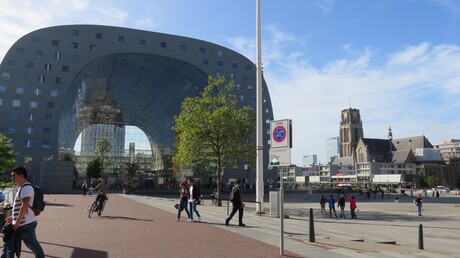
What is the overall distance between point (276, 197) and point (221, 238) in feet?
32.7

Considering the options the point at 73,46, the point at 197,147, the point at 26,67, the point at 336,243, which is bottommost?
the point at 336,243

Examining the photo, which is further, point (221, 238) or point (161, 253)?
point (221, 238)

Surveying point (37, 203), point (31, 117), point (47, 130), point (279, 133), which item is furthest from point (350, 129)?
point (37, 203)

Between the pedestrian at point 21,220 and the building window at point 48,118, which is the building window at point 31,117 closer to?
the building window at point 48,118

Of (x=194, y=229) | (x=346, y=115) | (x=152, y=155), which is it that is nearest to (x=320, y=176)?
(x=346, y=115)

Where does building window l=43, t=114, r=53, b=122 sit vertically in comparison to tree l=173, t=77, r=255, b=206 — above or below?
A: above

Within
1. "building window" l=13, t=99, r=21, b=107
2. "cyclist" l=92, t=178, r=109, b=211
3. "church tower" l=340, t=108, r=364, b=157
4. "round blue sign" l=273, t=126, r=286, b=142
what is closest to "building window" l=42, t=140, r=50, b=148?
"building window" l=13, t=99, r=21, b=107

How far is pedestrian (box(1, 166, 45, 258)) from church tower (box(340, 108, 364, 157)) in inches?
7295

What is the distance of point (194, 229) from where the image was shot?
1412cm

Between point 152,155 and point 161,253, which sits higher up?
point 152,155

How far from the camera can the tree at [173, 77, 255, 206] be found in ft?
102

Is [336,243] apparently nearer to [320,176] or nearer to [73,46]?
[73,46]

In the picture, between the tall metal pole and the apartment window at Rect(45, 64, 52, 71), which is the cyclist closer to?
the tall metal pole

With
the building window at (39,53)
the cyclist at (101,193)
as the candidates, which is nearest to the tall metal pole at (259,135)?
the cyclist at (101,193)
